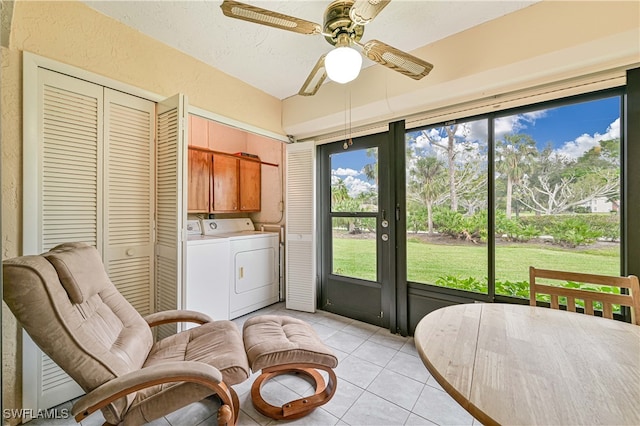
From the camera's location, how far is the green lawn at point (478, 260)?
6.70 feet

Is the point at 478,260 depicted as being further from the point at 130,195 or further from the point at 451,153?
the point at 130,195

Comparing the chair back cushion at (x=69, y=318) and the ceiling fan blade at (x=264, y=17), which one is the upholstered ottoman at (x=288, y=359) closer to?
the chair back cushion at (x=69, y=318)

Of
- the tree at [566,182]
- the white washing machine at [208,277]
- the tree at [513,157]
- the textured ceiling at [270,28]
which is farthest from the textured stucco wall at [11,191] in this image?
the tree at [566,182]

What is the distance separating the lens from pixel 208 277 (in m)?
2.78

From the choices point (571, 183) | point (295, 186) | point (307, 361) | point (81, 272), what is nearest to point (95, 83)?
point (81, 272)

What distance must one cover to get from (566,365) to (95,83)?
9.93ft

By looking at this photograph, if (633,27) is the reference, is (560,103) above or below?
below

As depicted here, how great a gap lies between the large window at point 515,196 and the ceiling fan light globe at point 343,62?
1.48 m

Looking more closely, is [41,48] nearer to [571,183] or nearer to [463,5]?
[463,5]

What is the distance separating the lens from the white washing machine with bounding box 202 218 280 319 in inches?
122

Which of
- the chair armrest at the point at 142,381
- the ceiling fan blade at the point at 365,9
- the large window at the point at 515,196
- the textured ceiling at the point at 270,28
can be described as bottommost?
the chair armrest at the point at 142,381

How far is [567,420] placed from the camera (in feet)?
2.39

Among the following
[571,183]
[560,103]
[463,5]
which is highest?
[463,5]

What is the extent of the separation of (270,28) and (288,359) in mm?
2341
